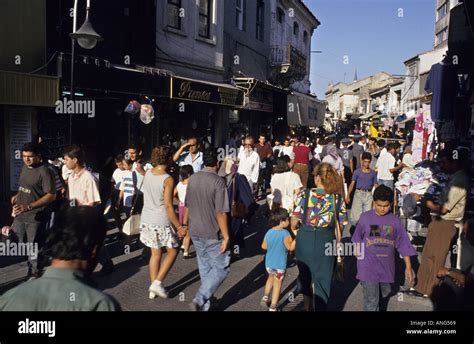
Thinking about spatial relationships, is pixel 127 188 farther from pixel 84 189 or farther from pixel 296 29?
pixel 296 29

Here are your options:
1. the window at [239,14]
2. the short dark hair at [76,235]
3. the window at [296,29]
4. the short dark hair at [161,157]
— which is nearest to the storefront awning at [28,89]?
the short dark hair at [161,157]

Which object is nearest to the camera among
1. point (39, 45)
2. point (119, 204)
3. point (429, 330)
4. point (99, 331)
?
point (99, 331)

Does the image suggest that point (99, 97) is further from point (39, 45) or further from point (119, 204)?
point (119, 204)

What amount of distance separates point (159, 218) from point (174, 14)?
10.7 metres

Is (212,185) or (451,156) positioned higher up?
(451,156)

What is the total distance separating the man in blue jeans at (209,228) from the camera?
519 cm

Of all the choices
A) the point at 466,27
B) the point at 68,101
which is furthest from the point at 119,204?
the point at 466,27

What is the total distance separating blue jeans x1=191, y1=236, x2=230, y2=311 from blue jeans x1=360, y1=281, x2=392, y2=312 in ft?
4.84

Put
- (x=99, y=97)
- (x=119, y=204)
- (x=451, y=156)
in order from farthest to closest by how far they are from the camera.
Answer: (x=99, y=97) < (x=119, y=204) < (x=451, y=156)

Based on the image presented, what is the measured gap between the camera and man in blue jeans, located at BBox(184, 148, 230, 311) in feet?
17.0

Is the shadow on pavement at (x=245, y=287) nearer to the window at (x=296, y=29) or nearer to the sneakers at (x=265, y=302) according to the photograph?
the sneakers at (x=265, y=302)

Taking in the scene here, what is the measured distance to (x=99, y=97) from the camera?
11.3 metres

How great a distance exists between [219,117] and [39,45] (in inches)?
350

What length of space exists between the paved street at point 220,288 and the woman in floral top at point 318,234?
2.48ft
